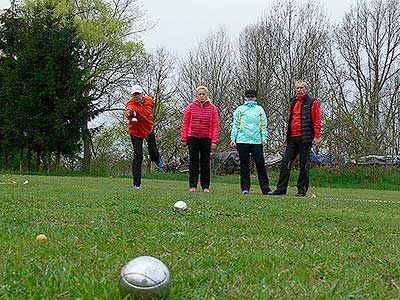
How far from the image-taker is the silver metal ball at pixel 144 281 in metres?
2.00

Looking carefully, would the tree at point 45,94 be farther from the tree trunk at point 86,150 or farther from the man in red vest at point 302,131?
the man in red vest at point 302,131

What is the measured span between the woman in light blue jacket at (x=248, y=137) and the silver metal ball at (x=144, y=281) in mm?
7623

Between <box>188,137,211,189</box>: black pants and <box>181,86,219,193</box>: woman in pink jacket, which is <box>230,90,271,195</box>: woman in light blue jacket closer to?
<box>181,86,219,193</box>: woman in pink jacket

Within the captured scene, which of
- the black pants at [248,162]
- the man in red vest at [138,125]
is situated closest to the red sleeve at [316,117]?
the black pants at [248,162]

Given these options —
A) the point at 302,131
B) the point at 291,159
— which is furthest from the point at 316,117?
the point at 291,159

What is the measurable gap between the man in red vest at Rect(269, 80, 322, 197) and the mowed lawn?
3.89 m

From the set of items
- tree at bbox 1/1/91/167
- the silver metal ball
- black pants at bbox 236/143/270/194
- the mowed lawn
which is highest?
tree at bbox 1/1/91/167

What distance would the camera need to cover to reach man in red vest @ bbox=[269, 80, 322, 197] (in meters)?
9.27

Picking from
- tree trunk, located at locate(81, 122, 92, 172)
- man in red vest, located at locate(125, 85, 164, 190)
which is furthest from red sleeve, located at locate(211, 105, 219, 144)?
tree trunk, located at locate(81, 122, 92, 172)

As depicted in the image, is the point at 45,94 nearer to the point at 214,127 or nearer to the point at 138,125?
the point at 138,125

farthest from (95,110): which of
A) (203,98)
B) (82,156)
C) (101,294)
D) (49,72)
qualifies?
(101,294)

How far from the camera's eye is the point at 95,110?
26.8 metres

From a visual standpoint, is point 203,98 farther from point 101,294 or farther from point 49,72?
point 49,72

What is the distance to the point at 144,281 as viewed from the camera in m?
1.99
